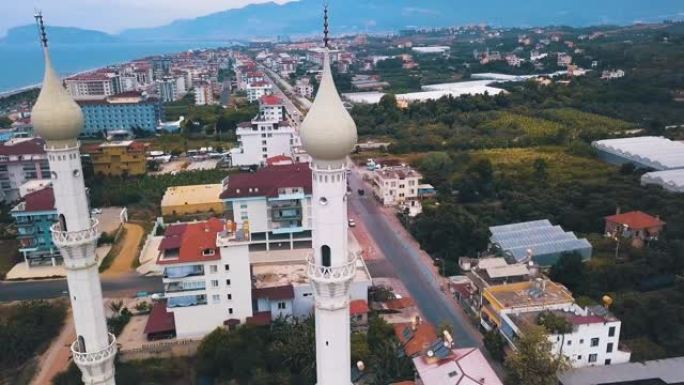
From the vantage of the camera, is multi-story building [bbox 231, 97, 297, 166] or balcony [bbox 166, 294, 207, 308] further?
multi-story building [bbox 231, 97, 297, 166]

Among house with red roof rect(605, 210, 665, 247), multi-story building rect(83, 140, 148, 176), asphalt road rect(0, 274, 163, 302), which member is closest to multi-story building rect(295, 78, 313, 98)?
multi-story building rect(83, 140, 148, 176)

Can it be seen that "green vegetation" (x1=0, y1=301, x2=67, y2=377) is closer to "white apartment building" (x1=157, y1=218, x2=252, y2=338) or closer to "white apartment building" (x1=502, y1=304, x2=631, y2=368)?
"white apartment building" (x1=157, y1=218, x2=252, y2=338)

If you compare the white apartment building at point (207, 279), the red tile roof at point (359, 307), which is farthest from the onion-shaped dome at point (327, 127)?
the red tile roof at point (359, 307)

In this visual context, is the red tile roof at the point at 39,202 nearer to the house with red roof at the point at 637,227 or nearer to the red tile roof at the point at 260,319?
the red tile roof at the point at 260,319

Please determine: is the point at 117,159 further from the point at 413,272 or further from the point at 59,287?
the point at 413,272

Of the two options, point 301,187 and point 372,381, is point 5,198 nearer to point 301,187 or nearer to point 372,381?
point 301,187

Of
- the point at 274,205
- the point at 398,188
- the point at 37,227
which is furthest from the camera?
the point at 398,188

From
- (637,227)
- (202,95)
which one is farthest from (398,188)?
(202,95)
